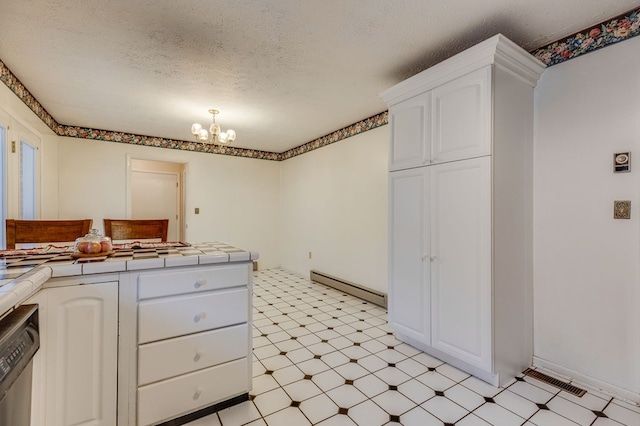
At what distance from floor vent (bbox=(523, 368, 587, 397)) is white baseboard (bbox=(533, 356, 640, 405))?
2.0 inches

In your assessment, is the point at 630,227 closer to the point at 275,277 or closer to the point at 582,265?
the point at 582,265

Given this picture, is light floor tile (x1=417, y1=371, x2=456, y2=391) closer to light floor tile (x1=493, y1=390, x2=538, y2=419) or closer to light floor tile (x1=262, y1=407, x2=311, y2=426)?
light floor tile (x1=493, y1=390, x2=538, y2=419)

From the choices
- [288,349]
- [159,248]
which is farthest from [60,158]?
[288,349]

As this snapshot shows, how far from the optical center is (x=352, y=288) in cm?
381

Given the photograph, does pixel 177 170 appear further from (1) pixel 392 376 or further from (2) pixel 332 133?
(1) pixel 392 376

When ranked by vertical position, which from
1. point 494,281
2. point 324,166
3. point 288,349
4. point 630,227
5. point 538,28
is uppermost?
point 538,28

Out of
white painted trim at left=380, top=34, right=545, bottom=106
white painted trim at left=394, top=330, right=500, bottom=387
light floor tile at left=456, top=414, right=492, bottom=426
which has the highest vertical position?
white painted trim at left=380, top=34, right=545, bottom=106

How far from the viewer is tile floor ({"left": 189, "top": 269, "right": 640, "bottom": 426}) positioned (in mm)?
1604

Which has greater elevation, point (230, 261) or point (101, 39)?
point (101, 39)

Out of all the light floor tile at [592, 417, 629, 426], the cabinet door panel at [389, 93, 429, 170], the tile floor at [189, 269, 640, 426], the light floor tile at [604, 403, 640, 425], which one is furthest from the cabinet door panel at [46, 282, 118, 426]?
the light floor tile at [604, 403, 640, 425]

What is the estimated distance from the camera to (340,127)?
4.05m

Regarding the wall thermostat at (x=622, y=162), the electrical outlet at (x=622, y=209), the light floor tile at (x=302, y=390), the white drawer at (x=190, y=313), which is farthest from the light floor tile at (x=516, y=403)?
the white drawer at (x=190, y=313)

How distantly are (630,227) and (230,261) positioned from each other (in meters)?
2.39

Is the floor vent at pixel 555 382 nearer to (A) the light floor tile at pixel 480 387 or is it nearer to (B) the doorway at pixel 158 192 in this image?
(A) the light floor tile at pixel 480 387
